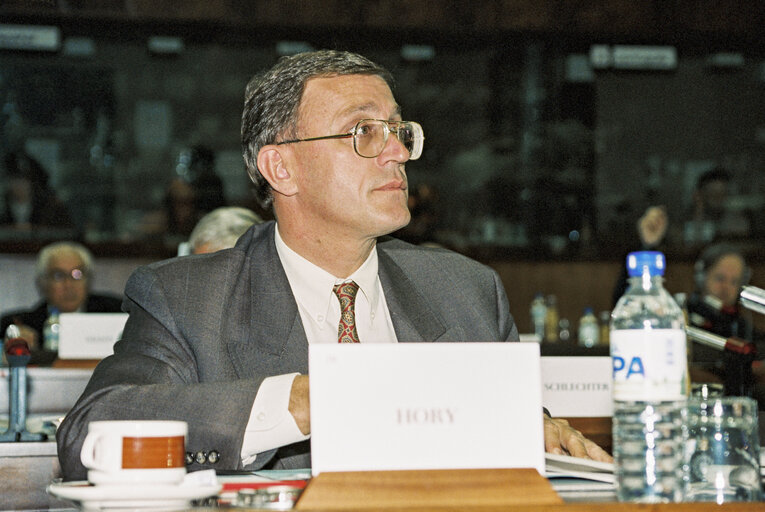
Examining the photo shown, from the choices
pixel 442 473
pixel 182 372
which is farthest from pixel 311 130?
pixel 442 473

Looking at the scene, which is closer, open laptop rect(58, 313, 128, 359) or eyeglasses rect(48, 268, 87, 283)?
open laptop rect(58, 313, 128, 359)

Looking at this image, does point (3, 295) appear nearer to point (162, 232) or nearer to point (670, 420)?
point (162, 232)

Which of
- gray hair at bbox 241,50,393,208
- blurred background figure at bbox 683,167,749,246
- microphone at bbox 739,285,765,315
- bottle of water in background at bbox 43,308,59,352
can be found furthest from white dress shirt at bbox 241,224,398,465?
blurred background figure at bbox 683,167,749,246

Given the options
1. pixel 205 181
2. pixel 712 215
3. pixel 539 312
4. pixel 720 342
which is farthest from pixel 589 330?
pixel 720 342

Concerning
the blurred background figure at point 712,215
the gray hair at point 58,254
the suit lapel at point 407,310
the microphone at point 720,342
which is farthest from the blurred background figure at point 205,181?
the microphone at point 720,342

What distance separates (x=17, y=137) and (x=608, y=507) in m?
5.91

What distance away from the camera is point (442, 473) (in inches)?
40.2

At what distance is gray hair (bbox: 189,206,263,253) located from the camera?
3.27 metres

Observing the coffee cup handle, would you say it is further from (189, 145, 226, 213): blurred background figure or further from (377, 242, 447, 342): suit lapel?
(189, 145, 226, 213): blurred background figure

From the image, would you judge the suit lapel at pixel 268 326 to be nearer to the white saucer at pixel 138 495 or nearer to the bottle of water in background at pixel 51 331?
the white saucer at pixel 138 495

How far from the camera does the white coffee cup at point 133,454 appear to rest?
1.04m

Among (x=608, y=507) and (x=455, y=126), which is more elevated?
(x=455, y=126)

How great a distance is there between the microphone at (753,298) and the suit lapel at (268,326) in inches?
29.1

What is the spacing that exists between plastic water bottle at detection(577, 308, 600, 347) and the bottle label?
459 centimetres
